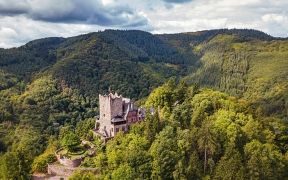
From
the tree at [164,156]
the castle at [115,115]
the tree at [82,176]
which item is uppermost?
the castle at [115,115]

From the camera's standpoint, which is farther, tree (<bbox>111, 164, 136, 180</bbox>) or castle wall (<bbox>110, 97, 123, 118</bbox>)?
castle wall (<bbox>110, 97, 123, 118</bbox>)

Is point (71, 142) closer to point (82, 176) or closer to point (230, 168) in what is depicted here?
point (82, 176)

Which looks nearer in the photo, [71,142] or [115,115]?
[71,142]

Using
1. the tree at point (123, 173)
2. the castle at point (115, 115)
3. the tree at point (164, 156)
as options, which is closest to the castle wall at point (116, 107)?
the castle at point (115, 115)

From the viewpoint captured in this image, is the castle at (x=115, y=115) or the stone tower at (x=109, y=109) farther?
the stone tower at (x=109, y=109)

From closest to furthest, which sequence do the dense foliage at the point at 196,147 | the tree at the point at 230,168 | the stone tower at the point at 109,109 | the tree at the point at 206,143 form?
the tree at the point at 230,168
the dense foliage at the point at 196,147
the tree at the point at 206,143
the stone tower at the point at 109,109

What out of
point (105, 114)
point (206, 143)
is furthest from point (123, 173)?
point (105, 114)

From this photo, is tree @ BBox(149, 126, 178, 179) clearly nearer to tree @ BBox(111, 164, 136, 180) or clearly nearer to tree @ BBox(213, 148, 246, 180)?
tree @ BBox(111, 164, 136, 180)

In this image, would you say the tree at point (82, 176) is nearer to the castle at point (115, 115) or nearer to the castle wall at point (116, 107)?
the castle at point (115, 115)

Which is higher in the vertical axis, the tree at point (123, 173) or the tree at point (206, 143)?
the tree at point (206, 143)

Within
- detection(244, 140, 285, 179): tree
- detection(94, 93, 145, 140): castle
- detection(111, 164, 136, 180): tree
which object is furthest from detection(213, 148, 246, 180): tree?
detection(94, 93, 145, 140): castle
